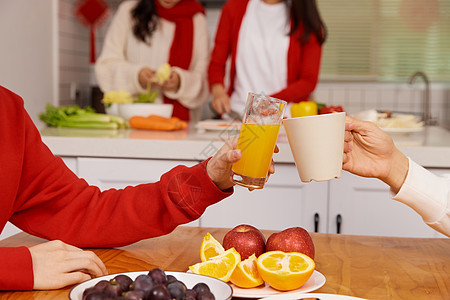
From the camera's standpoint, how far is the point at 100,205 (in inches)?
44.6

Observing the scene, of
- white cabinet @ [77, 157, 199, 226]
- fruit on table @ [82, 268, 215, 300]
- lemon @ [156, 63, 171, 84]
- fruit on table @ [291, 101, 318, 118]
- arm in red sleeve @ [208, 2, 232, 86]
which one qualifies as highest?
arm in red sleeve @ [208, 2, 232, 86]

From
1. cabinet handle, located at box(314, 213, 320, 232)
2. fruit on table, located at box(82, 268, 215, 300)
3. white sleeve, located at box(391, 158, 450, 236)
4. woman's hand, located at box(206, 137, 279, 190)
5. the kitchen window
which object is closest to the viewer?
fruit on table, located at box(82, 268, 215, 300)

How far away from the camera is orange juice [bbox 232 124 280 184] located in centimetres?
91

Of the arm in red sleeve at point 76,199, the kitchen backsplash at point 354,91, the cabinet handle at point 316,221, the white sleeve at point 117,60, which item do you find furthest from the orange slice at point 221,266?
the kitchen backsplash at point 354,91

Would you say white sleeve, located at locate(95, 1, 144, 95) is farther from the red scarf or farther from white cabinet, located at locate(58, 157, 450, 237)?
white cabinet, located at locate(58, 157, 450, 237)

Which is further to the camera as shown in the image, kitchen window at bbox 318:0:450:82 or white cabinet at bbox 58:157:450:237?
kitchen window at bbox 318:0:450:82

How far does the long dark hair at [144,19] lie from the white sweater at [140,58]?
4cm

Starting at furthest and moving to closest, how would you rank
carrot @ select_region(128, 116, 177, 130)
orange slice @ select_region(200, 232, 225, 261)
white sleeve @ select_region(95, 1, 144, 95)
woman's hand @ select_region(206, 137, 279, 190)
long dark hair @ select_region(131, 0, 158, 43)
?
long dark hair @ select_region(131, 0, 158, 43) < white sleeve @ select_region(95, 1, 144, 95) < carrot @ select_region(128, 116, 177, 130) < woman's hand @ select_region(206, 137, 279, 190) < orange slice @ select_region(200, 232, 225, 261)

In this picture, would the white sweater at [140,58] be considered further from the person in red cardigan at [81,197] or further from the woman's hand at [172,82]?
the person in red cardigan at [81,197]

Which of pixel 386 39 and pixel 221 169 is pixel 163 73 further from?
pixel 386 39

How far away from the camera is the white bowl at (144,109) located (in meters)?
2.56

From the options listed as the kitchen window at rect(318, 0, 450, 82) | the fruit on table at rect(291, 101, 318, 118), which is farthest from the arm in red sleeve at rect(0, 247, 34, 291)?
the kitchen window at rect(318, 0, 450, 82)

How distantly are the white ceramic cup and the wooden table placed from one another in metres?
0.16

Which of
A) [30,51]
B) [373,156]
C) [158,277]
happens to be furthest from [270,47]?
[158,277]
